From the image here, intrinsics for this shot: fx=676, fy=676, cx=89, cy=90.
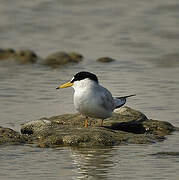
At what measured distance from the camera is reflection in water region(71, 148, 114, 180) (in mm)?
6473

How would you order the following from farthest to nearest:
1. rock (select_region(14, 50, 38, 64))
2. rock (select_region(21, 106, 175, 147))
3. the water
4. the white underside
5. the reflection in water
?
rock (select_region(14, 50, 38, 64))
the white underside
rock (select_region(21, 106, 175, 147))
the water
the reflection in water

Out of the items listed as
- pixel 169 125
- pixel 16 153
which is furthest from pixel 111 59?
pixel 16 153

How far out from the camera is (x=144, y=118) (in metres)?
8.86

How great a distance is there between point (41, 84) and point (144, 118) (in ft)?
11.3

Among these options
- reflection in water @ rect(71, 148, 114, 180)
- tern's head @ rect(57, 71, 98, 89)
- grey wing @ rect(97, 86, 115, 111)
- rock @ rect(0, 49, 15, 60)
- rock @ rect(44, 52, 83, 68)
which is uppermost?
rock @ rect(0, 49, 15, 60)

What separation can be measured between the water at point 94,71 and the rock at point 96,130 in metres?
0.24

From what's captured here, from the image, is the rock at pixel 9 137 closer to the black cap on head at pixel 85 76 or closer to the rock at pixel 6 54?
the black cap on head at pixel 85 76

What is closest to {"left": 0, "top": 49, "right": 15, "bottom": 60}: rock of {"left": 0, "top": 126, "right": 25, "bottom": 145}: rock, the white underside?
the white underside

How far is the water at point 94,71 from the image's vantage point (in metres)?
6.76

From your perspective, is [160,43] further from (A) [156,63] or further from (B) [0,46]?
(B) [0,46]

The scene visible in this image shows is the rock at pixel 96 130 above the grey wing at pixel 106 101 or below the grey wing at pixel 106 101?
below

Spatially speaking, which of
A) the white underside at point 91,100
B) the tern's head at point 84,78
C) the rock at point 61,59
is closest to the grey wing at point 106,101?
the white underside at point 91,100

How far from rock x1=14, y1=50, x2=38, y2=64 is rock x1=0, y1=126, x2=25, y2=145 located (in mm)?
6998

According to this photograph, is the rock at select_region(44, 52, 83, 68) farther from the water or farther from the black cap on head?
the black cap on head
